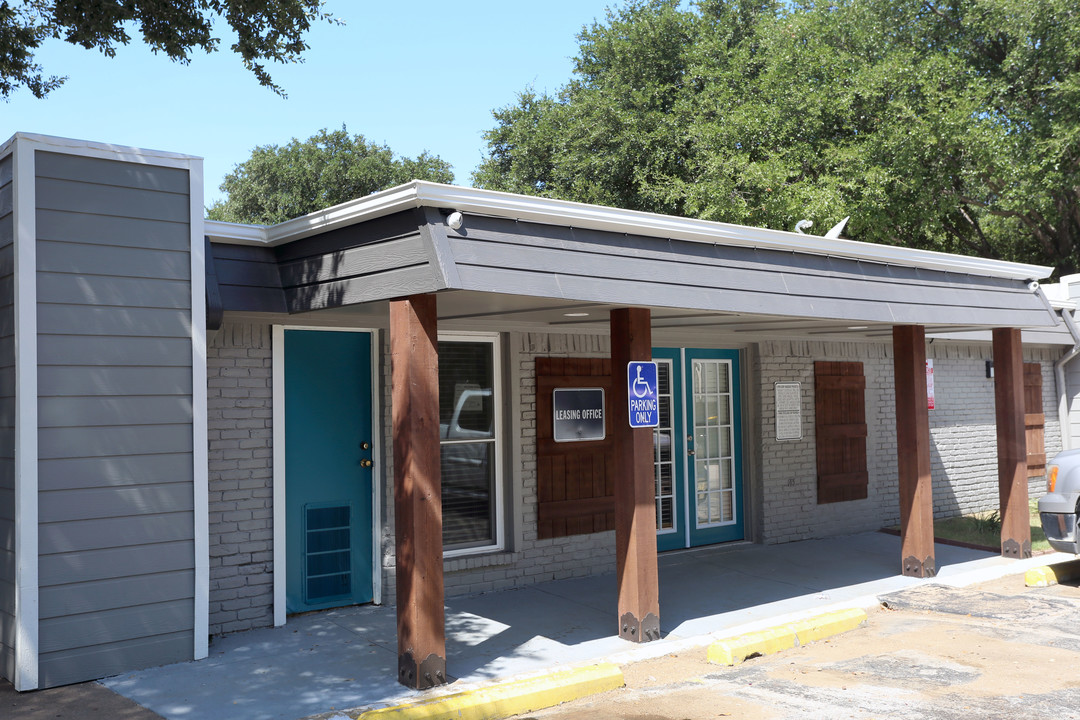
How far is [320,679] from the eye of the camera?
5.86 meters

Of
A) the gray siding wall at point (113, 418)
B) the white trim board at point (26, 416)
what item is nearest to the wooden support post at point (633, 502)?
the gray siding wall at point (113, 418)

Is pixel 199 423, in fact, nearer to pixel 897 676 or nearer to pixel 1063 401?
pixel 897 676

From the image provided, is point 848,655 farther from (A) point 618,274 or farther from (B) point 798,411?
(B) point 798,411

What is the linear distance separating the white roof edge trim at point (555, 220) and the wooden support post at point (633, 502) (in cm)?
71

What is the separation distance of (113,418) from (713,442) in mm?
6744

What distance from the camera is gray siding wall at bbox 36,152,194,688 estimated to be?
5.75 metres

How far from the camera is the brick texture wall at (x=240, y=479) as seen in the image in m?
6.95

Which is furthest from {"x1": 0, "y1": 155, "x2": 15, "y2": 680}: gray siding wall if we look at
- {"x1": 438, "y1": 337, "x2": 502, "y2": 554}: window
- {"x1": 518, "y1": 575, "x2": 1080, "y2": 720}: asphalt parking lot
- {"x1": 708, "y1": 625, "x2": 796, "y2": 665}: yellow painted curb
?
{"x1": 708, "y1": 625, "x2": 796, "y2": 665}: yellow painted curb

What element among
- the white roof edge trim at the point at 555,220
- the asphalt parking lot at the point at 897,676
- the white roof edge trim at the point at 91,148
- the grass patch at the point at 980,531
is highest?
the white roof edge trim at the point at 91,148

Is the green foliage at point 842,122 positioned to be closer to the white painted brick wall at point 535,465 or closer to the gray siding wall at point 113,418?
the white painted brick wall at point 535,465

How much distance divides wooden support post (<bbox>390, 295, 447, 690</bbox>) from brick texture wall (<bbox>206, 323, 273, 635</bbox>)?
6.19 ft

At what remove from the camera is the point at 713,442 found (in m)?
10.7

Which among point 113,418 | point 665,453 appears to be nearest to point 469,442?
point 665,453

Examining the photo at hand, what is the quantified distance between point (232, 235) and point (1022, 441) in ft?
27.7
